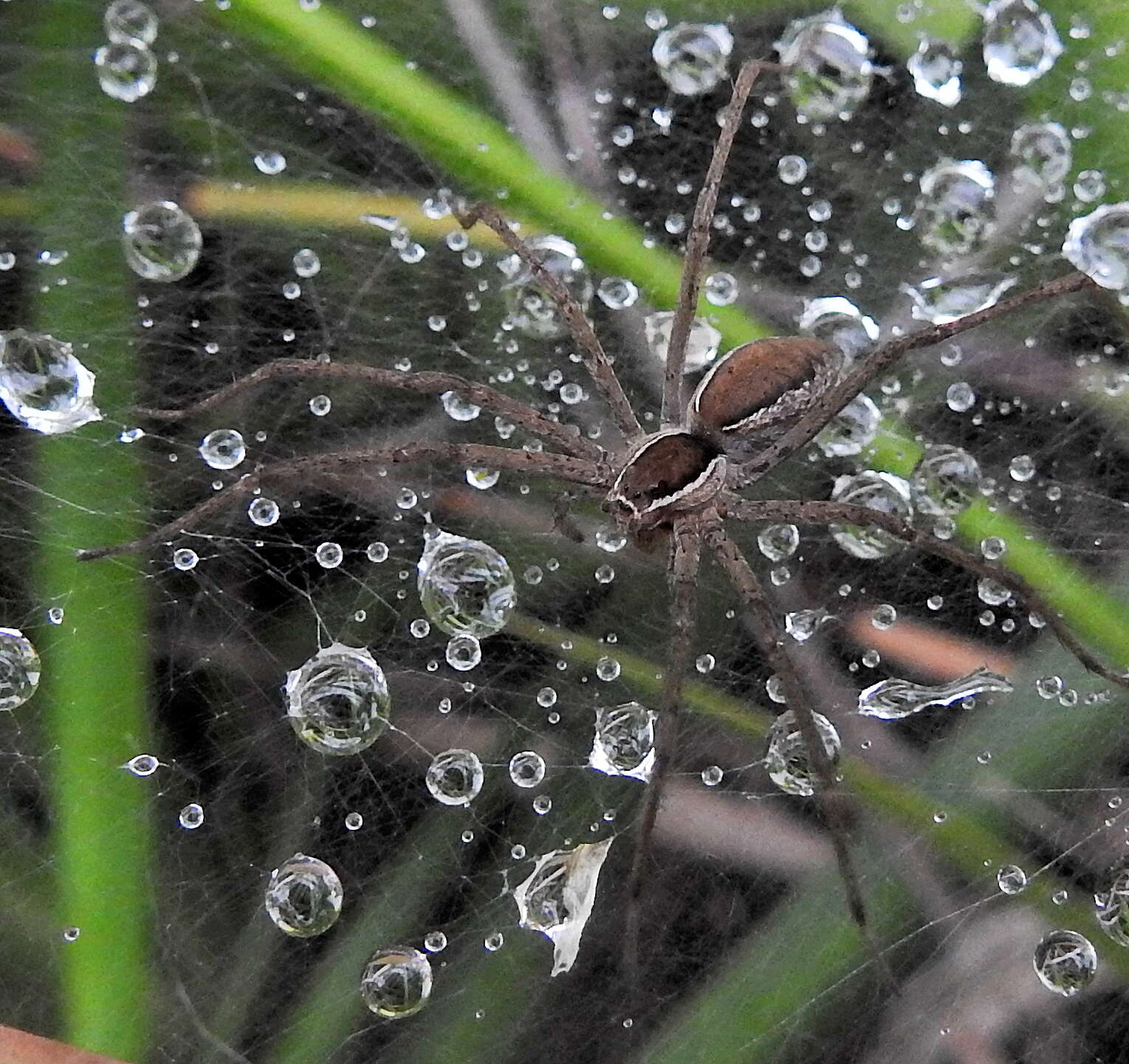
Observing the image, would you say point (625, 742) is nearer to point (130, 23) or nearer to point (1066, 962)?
point (1066, 962)

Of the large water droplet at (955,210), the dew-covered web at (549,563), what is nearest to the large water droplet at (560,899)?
the dew-covered web at (549,563)

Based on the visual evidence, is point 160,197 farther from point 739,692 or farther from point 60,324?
point 739,692

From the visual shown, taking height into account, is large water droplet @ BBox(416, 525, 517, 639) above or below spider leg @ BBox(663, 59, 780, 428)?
below

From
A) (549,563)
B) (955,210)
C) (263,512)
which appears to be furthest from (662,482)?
(955,210)

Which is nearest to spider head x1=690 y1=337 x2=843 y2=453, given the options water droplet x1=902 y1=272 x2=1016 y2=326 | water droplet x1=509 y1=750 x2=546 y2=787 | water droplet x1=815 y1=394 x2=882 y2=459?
water droplet x1=815 y1=394 x2=882 y2=459

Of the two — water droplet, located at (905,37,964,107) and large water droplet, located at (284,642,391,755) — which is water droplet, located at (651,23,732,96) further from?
large water droplet, located at (284,642,391,755)
